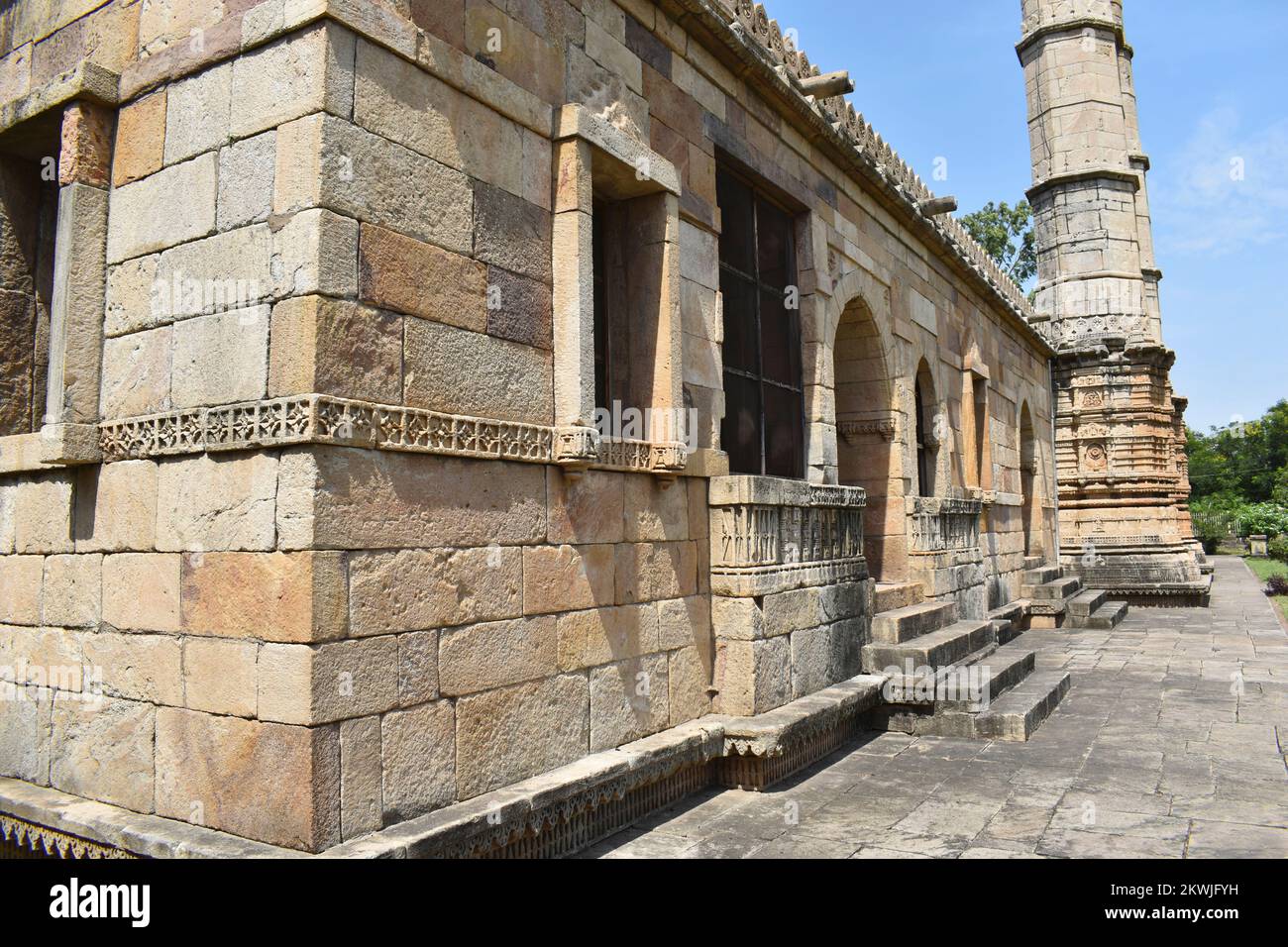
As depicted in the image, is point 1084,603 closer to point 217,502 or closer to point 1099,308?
point 1099,308

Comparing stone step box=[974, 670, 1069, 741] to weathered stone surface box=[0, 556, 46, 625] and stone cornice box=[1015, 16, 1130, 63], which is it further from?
stone cornice box=[1015, 16, 1130, 63]

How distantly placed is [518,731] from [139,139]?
10.3ft

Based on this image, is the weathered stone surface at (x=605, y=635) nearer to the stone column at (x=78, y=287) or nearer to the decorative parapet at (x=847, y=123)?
the stone column at (x=78, y=287)

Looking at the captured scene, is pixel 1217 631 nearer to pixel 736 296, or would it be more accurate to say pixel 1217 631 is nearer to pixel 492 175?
pixel 736 296

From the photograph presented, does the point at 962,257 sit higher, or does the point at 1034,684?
the point at 962,257

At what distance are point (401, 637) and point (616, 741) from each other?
1.57 meters

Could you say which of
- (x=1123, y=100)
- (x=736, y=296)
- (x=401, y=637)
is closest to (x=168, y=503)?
(x=401, y=637)

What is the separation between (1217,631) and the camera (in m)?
12.5

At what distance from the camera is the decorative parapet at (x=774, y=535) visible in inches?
219

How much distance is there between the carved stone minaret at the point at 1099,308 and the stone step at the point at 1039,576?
8.62 feet

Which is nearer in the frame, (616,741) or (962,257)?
(616,741)

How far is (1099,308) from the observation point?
17859mm

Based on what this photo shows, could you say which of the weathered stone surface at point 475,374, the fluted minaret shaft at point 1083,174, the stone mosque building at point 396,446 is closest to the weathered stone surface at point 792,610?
the stone mosque building at point 396,446

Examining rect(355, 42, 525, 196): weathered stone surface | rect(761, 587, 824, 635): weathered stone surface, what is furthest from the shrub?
rect(355, 42, 525, 196): weathered stone surface
